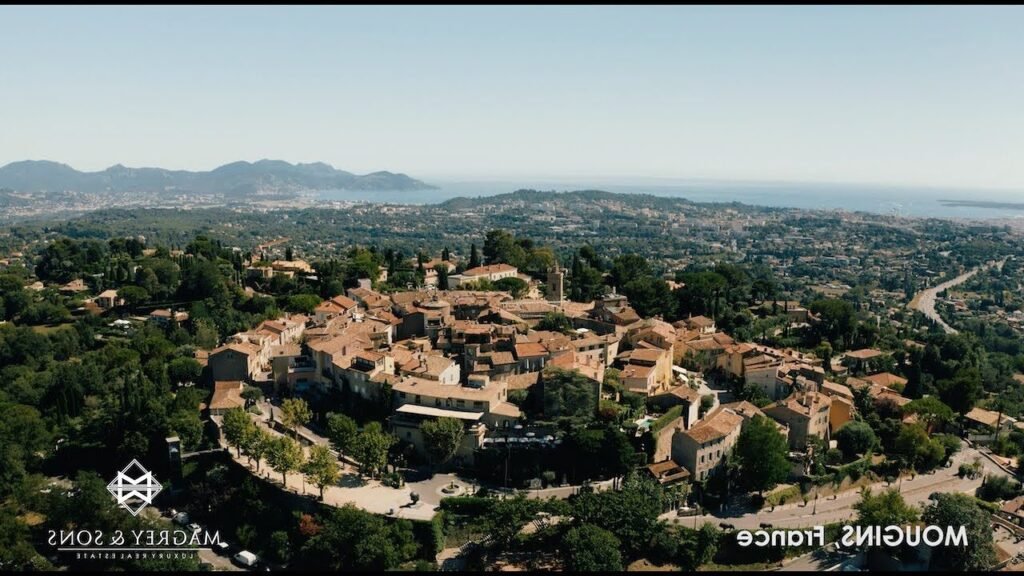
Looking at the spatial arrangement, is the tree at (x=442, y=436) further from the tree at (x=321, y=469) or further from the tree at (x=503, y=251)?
the tree at (x=503, y=251)

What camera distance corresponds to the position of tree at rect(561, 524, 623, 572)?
1014 inches

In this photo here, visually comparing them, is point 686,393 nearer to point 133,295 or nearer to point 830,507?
point 830,507

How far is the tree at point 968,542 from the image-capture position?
88.3 feet

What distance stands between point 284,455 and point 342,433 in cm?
288

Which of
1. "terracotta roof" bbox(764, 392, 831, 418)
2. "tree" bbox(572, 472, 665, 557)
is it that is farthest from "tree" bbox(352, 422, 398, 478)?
"terracotta roof" bbox(764, 392, 831, 418)

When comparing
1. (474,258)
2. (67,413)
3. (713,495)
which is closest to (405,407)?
(713,495)

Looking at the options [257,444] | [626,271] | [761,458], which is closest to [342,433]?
[257,444]

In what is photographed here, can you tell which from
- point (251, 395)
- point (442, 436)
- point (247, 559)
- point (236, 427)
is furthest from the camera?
point (251, 395)

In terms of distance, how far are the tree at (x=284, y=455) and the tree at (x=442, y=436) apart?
5.74m

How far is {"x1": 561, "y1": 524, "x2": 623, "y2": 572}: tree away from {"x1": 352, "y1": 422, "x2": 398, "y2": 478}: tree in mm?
9412

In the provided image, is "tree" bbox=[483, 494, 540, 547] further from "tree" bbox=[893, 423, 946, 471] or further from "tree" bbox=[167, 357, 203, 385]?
"tree" bbox=[167, 357, 203, 385]

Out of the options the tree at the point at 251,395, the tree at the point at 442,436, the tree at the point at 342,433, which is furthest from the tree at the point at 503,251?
the tree at the point at 442,436

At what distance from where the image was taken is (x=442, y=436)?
103 ft

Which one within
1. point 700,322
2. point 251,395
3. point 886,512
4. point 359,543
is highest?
point 700,322
